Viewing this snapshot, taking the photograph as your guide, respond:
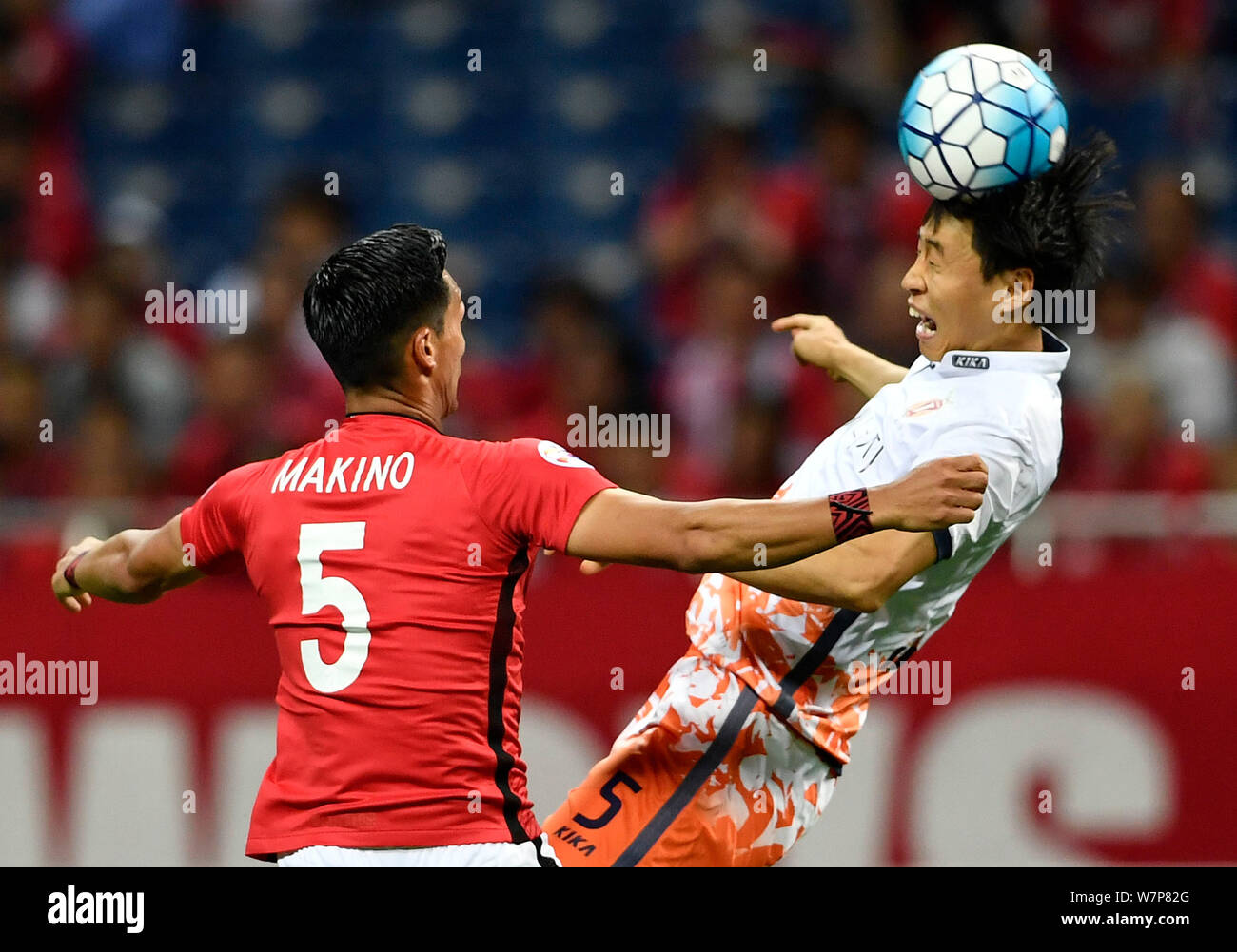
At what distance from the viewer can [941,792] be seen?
7.12 metres

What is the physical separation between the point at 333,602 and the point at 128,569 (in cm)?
69

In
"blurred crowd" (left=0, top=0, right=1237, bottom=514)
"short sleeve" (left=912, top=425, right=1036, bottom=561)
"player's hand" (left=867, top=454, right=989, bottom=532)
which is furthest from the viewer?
"blurred crowd" (left=0, top=0, right=1237, bottom=514)

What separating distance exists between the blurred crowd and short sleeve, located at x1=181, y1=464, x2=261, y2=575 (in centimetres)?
375

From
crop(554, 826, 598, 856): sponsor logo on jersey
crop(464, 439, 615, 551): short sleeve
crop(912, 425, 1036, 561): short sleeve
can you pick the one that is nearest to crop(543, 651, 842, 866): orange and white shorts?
crop(554, 826, 598, 856): sponsor logo on jersey

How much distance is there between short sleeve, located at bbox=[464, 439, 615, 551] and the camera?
3.68m

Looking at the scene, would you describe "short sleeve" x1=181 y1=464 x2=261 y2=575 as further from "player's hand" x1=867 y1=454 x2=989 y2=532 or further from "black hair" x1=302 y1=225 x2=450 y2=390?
"player's hand" x1=867 y1=454 x2=989 y2=532

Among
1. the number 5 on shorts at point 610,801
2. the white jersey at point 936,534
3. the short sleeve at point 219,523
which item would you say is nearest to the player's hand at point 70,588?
the short sleeve at point 219,523

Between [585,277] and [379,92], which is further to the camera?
[379,92]

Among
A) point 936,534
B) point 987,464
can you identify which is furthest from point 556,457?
point 987,464

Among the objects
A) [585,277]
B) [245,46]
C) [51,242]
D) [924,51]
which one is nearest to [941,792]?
[585,277]

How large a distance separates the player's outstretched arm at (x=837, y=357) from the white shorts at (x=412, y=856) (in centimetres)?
175

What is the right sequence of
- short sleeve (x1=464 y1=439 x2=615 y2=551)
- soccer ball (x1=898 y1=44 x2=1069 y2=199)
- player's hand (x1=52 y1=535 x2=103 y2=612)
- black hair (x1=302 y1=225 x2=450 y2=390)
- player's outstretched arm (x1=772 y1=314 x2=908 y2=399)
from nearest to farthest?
1. short sleeve (x1=464 y1=439 x2=615 y2=551)
2. black hair (x1=302 y1=225 x2=450 y2=390)
3. soccer ball (x1=898 y1=44 x2=1069 y2=199)
4. player's hand (x1=52 y1=535 x2=103 y2=612)
5. player's outstretched arm (x1=772 y1=314 x2=908 y2=399)

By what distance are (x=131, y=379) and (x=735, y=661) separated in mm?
4906

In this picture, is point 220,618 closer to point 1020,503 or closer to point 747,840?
point 747,840
